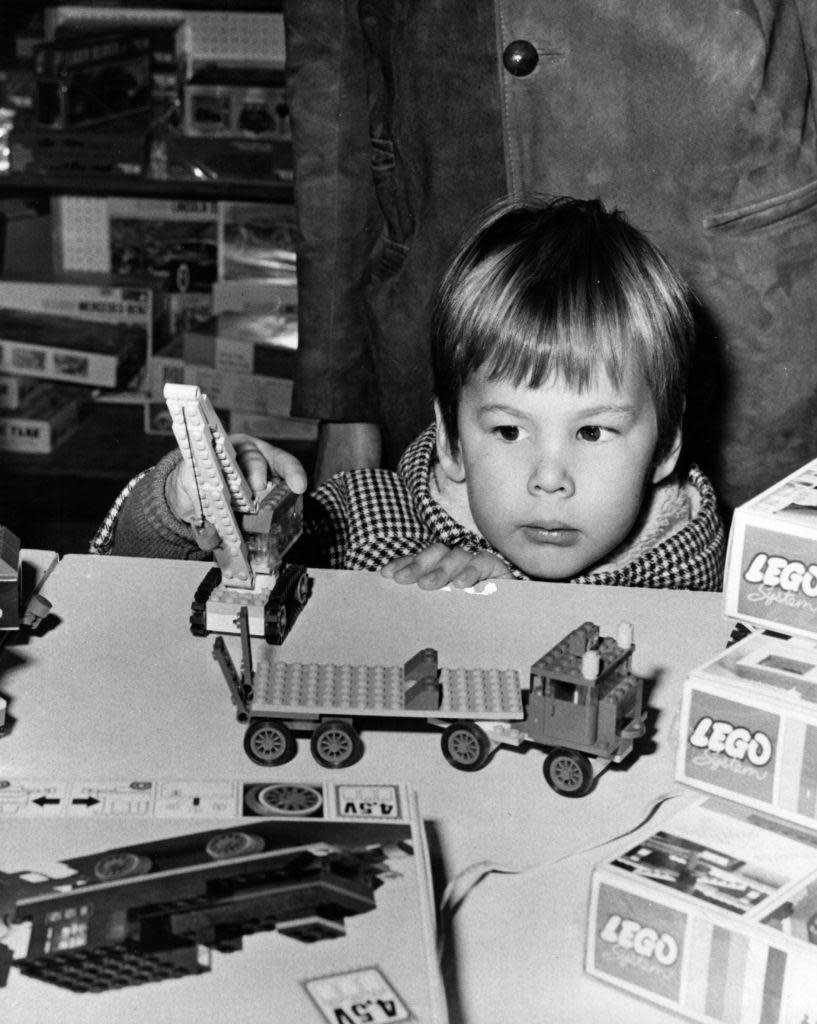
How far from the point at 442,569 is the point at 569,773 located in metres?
0.32

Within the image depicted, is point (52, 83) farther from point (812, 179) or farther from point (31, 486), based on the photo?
point (812, 179)

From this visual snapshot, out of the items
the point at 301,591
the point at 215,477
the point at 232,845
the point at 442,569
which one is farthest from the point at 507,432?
the point at 232,845

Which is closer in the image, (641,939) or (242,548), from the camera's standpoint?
(641,939)

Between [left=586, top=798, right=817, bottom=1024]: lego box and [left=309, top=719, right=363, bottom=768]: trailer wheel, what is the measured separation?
0.23 metres

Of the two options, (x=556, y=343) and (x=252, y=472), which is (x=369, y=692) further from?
(x=556, y=343)

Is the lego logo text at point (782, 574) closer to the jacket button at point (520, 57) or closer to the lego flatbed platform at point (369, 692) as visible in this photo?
the lego flatbed platform at point (369, 692)

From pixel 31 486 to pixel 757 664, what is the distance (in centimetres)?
244

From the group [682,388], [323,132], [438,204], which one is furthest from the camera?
[323,132]

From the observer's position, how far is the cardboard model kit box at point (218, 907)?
0.63 meters

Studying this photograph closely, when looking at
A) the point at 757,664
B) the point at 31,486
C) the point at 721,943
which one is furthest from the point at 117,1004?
the point at 31,486

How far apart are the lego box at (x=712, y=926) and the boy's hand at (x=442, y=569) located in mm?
431

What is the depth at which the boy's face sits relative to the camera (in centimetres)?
121

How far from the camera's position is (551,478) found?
119cm

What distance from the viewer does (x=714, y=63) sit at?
1425mm
